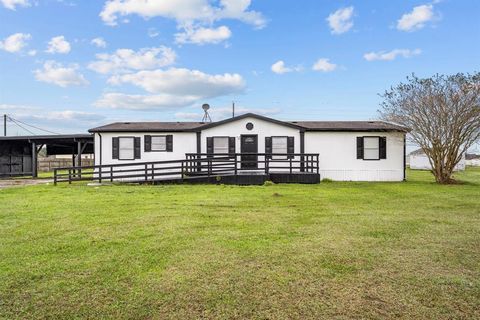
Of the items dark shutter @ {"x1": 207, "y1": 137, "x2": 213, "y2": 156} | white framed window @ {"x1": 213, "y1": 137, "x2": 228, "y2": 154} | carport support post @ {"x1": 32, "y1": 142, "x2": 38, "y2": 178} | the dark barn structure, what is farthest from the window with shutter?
carport support post @ {"x1": 32, "y1": 142, "x2": 38, "y2": 178}

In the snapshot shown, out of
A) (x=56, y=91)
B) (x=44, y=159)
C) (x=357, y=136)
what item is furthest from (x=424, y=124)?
(x=44, y=159)

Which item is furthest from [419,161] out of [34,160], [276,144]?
[34,160]

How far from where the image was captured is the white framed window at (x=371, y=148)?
1712cm

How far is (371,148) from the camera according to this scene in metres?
17.1

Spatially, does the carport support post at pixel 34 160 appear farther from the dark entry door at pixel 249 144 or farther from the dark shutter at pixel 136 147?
the dark entry door at pixel 249 144

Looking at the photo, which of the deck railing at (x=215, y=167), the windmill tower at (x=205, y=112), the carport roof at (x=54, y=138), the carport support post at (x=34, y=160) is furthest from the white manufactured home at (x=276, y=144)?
the carport support post at (x=34, y=160)

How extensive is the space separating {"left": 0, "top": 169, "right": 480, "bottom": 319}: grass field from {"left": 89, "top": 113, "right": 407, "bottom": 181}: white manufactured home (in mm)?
9302

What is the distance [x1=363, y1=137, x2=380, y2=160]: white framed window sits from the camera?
56.2ft

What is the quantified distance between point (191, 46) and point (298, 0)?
783cm

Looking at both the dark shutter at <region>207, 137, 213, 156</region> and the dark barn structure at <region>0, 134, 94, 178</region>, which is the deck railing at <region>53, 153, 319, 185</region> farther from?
the dark barn structure at <region>0, 134, 94, 178</region>

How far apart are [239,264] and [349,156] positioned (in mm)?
14210

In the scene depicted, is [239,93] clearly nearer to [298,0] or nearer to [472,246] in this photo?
[298,0]

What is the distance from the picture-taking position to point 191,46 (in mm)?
21531

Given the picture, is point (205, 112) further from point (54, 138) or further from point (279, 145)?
point (54, 138)
